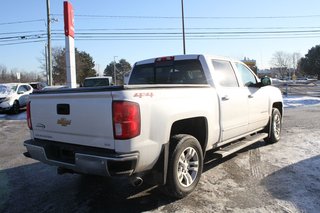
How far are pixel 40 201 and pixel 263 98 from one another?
4.76 metres

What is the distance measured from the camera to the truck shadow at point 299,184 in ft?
14.7

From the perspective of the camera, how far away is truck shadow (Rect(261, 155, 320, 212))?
448 centimetres

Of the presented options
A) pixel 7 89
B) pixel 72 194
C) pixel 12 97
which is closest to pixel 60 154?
pixel 72 194

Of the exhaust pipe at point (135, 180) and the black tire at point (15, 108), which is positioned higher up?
the black tire at point (15, 108)

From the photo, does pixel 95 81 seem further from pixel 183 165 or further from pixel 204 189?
pixel 183 165

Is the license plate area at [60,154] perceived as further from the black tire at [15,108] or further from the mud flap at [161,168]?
the black tire at [15,108]

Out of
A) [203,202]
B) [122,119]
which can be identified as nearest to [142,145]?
[122,119]

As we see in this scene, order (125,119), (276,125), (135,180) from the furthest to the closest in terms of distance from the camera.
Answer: (276,125) < (135,180) < (125,119)

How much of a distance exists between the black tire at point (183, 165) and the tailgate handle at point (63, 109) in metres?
1.39

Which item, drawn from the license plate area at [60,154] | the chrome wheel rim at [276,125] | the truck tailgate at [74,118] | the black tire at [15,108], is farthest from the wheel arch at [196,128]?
the black tire at [15,108]

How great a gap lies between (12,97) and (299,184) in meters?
18.2

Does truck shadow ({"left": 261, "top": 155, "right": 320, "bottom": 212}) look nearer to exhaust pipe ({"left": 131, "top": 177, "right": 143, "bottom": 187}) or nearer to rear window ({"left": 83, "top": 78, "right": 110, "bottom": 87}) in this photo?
exhaust pipe ({"left": 131, "top": 177, "right": 143, "bottom": 187})

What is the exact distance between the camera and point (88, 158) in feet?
13.1

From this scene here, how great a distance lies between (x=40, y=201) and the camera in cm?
475
